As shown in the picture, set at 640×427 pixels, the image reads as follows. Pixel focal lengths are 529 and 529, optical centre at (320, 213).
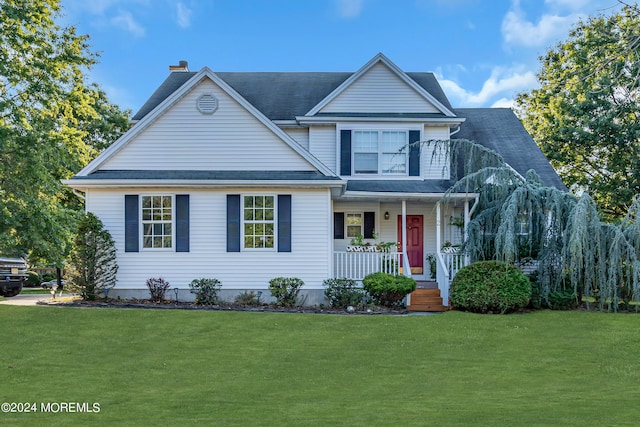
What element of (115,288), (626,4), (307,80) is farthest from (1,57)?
(626,4)

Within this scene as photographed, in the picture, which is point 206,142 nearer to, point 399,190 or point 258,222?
point 258,222

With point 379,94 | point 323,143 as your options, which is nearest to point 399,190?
point 323,143

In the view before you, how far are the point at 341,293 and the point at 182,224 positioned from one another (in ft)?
16.1

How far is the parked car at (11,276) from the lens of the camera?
18.2m

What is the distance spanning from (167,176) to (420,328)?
26.6 ft

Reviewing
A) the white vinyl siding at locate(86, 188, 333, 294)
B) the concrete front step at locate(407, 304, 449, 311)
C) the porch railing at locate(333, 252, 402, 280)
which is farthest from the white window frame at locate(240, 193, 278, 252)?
the concrete front step at locate(407, 304, 449, 311)

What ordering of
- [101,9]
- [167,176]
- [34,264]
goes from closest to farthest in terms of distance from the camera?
[167,176]
[101,9]
[34,264]

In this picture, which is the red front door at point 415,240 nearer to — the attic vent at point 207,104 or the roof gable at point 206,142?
Result: the roof gable at point 206,142

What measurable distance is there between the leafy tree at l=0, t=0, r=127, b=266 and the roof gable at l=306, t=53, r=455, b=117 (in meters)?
8.55

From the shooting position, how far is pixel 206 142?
50.7ft

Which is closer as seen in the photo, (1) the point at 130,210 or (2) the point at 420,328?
(2) the point at 420,328

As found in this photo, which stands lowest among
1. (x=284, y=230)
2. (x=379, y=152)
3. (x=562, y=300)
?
(x=562, y=300)

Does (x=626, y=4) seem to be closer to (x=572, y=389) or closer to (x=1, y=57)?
(x=572, y=389)

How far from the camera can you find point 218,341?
10891 millimetres
